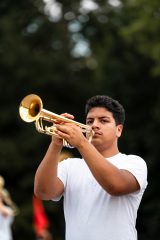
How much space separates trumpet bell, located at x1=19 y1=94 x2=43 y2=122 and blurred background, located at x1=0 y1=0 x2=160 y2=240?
19.5 meters

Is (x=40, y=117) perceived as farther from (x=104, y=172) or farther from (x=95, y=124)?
(x=104, y=172)

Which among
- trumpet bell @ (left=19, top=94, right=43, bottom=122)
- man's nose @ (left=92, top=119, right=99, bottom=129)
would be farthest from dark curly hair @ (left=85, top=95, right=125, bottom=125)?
trumpet bell @ (left=19, top=94, right=43, bottom=122)

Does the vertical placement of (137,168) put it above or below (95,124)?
below

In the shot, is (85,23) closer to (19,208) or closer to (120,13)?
(120,13)

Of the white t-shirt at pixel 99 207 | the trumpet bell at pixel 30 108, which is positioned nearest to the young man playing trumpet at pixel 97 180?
the white t-shirt at pixel 99 207

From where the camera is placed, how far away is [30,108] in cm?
563

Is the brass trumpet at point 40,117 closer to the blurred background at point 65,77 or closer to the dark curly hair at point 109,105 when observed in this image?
the dark curly hair at point 109,105

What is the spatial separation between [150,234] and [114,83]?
695cm

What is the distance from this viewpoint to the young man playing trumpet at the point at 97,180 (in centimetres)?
530

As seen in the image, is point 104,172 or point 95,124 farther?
point 95,124

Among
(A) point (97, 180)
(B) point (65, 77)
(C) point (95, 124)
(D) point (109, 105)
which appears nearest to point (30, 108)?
(C) point (95, 124)

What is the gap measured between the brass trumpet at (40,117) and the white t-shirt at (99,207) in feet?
1.02

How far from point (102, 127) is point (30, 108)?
538 mm

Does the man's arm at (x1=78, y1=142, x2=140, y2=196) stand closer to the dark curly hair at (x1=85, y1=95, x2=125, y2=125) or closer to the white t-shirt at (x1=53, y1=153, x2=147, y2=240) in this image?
the white t-shirt at (x1=53, y1=153, x2=147, y2=240)
